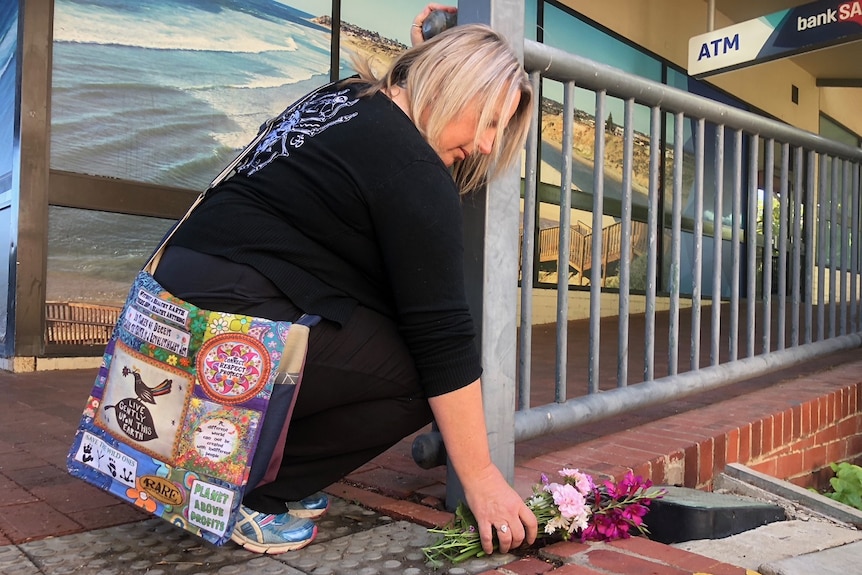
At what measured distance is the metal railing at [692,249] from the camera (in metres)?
1.96

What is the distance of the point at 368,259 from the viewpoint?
5.03 ft

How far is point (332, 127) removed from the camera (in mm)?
1525

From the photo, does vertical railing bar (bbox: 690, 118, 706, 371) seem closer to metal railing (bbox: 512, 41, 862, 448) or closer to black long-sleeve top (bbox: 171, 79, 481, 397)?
metal railing (bbox: 512, 41, 862, 448)

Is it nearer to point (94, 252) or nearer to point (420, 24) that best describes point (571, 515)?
point (420, 24)

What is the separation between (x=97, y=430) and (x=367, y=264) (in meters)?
0.65

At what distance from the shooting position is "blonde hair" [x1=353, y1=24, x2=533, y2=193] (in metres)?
1.52

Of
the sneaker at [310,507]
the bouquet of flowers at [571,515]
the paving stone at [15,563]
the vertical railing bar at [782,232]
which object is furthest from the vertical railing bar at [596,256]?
the paving stone at [15,563]

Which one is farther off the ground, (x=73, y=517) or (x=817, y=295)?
(x=817, y=295)

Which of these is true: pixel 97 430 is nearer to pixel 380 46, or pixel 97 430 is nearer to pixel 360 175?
pixel 360 175

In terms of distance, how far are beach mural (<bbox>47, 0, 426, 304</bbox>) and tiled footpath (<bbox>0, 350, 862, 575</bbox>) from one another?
5.79 feet

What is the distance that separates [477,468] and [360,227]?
0.55 meters

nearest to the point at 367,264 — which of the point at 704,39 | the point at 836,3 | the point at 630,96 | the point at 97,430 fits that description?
the point at 97,430

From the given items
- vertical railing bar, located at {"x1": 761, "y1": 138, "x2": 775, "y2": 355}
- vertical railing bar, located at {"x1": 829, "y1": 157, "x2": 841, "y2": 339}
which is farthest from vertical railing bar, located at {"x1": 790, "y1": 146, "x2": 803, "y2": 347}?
vertical railing bar, located at {"x1": 829, "y1": 157, "x2": 841, "y2": 339}

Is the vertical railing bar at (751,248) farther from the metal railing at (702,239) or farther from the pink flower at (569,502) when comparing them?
the pink flower at (569,502)
